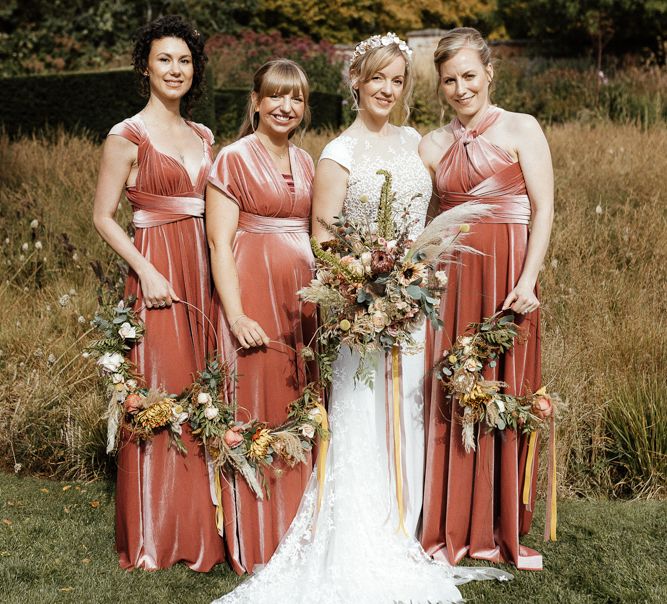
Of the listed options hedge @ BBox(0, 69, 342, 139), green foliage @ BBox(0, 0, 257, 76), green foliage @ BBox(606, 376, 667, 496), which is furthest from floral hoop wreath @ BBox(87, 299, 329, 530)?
green foliage @ BBox(0, 0, 257, 76)

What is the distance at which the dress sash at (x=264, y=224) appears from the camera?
148 inches

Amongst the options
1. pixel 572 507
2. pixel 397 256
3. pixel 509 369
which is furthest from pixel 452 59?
pixel 572 507

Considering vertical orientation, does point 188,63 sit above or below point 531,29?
below

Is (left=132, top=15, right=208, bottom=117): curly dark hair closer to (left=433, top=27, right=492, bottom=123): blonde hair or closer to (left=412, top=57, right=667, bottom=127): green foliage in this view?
(left=433, top=27, right=492, bottom=123): blonde hair

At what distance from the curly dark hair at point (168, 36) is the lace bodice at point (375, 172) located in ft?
2.42

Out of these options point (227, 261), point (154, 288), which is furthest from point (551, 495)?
point (154, 288)

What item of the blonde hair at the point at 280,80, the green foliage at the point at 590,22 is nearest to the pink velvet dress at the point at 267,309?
the blonde hair at the point at 280,80

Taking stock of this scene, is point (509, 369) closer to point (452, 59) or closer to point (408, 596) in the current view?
point (408, 596)

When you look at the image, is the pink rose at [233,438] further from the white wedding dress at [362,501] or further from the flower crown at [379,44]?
the flower crown at [379,44]

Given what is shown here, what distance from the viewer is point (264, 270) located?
12.5 feet

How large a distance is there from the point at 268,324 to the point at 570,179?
193 inches

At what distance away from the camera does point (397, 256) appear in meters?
3.33

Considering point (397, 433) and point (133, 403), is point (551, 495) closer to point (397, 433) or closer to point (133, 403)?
point (397, 433)

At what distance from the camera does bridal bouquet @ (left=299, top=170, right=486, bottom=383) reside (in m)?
3.32
